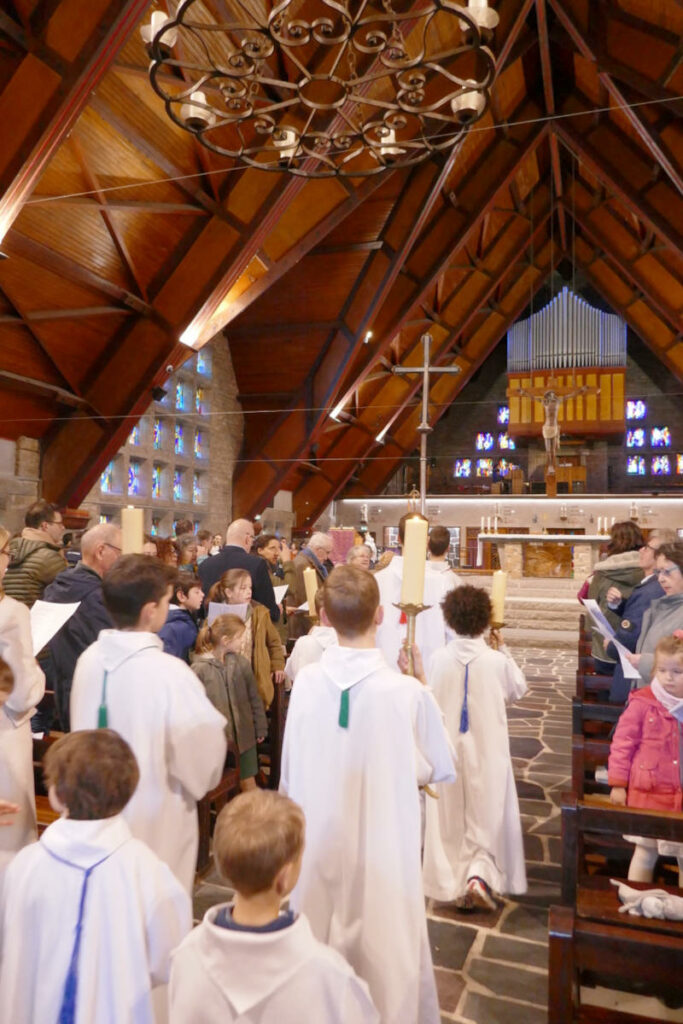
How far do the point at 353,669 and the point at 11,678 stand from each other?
1.02 m

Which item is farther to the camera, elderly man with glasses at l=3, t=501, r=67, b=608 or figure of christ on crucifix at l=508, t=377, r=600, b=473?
figure of christ on crucifix at l=508, t=377, r=600, b=473

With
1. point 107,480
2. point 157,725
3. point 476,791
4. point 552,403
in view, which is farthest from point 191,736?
point 552,403

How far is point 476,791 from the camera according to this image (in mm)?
3352

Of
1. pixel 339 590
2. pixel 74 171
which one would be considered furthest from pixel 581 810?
pixel 74 171

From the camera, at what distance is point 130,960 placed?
155 centimetres

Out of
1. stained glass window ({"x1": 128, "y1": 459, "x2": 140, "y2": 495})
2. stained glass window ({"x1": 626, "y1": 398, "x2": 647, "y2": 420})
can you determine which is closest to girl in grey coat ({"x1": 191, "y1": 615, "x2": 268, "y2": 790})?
stained glass window ({"x1": 128, "y1": 459, "x2": 140, "y2": 495})

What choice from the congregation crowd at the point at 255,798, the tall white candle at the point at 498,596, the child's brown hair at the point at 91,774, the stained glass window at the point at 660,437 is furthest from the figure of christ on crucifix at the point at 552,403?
the child's brown hair at the point at 91,774

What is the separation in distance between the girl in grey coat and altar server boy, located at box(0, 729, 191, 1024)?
6.80 feet

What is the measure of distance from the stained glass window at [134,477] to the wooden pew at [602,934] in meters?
11.5

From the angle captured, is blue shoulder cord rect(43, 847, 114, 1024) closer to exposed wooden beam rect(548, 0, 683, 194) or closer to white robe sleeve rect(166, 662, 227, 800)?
white robe sleeve rect(166, 662, 227, 800)

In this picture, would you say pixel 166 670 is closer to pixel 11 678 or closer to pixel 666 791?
pixel 11 678

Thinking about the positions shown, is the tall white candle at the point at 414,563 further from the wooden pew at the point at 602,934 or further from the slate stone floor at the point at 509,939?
the slate stone floor at the point at 509,939

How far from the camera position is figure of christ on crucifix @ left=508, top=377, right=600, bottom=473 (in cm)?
1708

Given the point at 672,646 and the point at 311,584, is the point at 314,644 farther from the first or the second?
the point at 672,646
